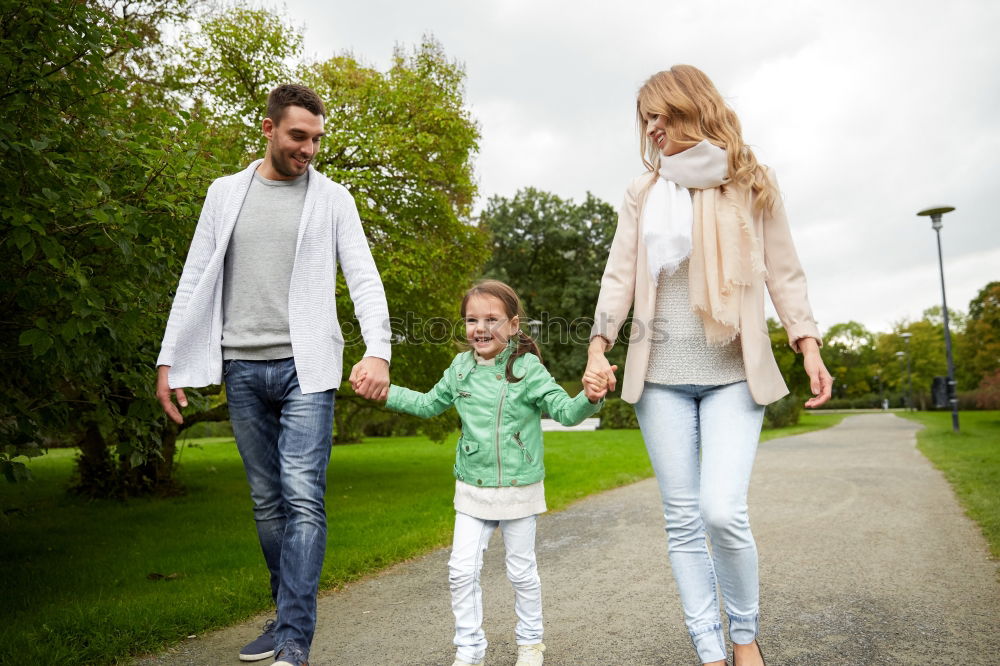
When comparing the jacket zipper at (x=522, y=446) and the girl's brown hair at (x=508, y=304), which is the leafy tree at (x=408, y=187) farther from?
the jacket zipper at (x=522, y=446)

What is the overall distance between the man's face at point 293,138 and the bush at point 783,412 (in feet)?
92.2

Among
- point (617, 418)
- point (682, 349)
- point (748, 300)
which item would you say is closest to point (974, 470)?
point (748, 300)

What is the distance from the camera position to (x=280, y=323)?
3.10 metres

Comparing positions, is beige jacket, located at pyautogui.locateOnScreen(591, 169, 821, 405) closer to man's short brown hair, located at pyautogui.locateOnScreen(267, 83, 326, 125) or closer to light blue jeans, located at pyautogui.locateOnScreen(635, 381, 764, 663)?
light blue jeans, located at pyautogui.locateOnScreen(635, 381, 764, 663)

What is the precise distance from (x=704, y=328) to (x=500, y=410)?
3.13ft

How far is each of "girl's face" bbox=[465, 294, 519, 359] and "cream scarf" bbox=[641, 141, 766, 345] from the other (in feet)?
2.66

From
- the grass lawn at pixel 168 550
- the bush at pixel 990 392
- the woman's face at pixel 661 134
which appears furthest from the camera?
the bush at pixel 990 392

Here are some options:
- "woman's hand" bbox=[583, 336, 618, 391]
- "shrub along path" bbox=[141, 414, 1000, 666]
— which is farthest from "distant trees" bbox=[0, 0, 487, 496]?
"woman's hand" bbox=[583, 336, 618, 391]

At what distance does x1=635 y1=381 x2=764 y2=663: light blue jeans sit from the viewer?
8.96ft

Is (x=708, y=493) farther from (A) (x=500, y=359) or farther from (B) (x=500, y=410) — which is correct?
(A) (x=500, y=359)

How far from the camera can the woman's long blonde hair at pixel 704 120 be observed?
9.53ft

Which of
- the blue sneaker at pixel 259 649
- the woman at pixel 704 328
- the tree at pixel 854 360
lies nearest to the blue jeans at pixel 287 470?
the blue sneaker at pixel 259 649

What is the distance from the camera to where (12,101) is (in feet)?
12.1

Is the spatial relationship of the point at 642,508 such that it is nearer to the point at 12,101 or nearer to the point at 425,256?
the point at 425,256
